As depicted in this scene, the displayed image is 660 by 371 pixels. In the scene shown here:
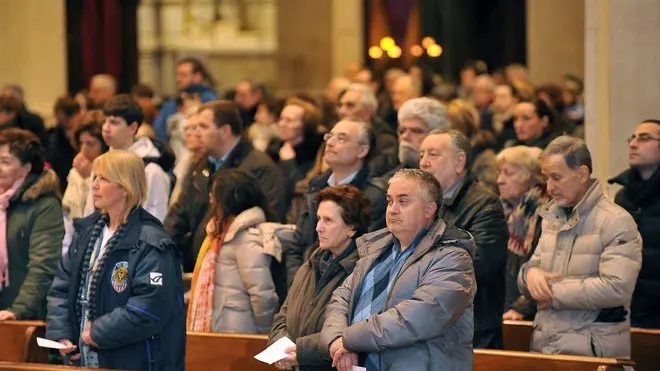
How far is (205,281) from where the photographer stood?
8.14 meters

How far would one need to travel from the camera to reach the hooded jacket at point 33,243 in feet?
28.1

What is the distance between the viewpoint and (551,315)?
7.54m

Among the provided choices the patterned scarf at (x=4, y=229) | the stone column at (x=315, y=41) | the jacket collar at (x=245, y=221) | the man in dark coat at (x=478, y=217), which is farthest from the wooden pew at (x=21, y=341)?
the stone column at (x=315, y=41)

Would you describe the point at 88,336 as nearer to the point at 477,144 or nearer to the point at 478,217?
the point at 478,217

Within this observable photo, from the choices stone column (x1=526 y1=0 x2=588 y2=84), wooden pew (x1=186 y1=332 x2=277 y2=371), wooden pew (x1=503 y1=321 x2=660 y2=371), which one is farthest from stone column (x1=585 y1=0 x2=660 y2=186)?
stone column (x1=526 y1=0 x2=588 y2=84)

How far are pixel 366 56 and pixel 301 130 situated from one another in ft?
39.1

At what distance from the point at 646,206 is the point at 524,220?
719mm

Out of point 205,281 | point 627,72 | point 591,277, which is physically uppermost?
point 627,72

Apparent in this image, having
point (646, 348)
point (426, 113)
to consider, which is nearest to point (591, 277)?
point (646, 348)

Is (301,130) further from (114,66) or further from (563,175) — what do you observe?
(114,66)

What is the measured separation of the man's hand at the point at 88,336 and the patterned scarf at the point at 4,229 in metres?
1.79

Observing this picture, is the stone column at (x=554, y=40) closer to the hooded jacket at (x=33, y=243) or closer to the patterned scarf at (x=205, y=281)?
the hooded jacket at (x=33, y=243)

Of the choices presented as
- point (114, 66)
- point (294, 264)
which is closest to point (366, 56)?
point (114, 66)

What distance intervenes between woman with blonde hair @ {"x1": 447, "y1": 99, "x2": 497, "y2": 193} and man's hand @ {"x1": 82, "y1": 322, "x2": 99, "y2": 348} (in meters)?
3.91
